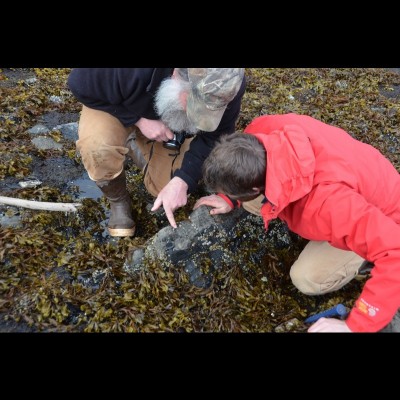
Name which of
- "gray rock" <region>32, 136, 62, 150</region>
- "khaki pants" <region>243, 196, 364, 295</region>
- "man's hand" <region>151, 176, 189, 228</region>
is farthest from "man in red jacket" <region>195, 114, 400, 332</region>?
"gray rock" <region>32, 136, 62, 150</region>

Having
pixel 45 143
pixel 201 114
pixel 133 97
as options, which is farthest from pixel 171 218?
pixel 45 143

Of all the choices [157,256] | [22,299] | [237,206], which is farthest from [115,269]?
[237,206]

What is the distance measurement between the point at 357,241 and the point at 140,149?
2.11 m

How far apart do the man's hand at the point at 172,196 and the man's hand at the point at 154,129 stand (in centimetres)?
36

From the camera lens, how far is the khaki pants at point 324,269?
2.82m

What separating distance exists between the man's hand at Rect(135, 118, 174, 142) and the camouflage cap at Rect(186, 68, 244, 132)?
524 millimetres

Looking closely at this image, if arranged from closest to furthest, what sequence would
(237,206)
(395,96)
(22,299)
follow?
1. (22,299)
2. (237,206)
3. (395,96)

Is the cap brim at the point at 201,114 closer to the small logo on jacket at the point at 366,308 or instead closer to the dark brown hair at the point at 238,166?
the dark brown hair at the point at 238,166

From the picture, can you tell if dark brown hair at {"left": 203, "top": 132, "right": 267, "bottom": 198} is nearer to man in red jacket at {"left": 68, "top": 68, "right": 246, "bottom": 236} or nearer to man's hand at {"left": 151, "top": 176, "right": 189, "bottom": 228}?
man in red jacket at {"left": 68, "top": 68, "right": 246, "bottom": 236}

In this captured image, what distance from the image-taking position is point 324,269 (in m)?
2.80

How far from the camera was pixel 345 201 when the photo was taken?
2232 mm

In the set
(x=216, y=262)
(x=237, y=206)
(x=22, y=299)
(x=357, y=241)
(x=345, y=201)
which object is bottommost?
(x=22, y=299)

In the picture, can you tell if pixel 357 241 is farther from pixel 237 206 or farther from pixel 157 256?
pixel 157 256

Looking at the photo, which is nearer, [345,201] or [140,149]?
[345,201]
